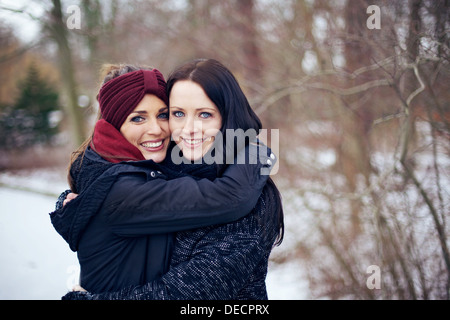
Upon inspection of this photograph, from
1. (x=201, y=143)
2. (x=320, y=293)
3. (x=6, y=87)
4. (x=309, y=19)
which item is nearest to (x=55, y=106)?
(x=6, y=87)

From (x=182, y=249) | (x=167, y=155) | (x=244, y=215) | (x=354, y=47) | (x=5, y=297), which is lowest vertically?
(x=5, y=297)

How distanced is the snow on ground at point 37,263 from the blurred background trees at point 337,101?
33 cm

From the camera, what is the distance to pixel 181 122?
2.00 metres

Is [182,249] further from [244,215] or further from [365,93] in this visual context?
[365,93]

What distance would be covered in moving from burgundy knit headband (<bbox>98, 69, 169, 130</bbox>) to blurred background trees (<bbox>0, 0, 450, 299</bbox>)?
77cm

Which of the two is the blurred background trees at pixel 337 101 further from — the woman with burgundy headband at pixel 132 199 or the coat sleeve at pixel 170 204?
the coat sleeve at pixel 170 204

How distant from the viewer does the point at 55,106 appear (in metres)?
14.9

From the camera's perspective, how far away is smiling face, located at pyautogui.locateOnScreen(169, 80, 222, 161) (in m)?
1.94

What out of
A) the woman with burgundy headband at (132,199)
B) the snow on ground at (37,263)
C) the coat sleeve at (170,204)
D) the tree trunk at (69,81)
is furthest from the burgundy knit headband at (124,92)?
the tree trunk at (69,81)

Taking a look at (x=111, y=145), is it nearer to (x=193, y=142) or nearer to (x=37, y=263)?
(x=193, y=142)

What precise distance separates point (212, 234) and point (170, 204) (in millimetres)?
271

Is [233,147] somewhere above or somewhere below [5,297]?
above

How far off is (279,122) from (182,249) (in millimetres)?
5014

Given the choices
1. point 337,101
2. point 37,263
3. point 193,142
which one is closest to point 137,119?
point 193,142
